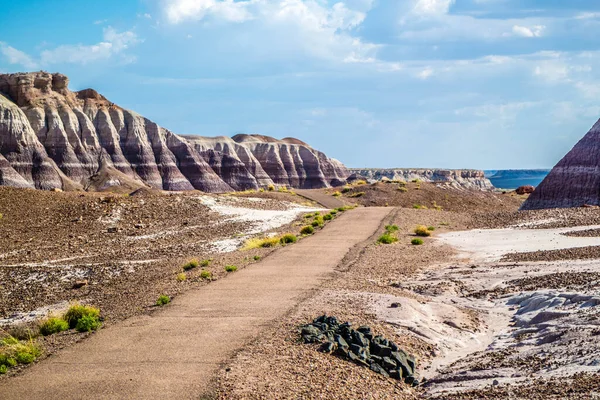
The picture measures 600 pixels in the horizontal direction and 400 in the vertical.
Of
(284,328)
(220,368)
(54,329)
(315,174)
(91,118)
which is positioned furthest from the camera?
(315,174)

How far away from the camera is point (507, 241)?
29453mm

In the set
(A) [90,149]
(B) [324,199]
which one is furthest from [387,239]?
(A) [90,149]

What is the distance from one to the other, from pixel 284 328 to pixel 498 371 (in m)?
4.24

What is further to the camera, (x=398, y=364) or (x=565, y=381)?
(x=398, y=364)

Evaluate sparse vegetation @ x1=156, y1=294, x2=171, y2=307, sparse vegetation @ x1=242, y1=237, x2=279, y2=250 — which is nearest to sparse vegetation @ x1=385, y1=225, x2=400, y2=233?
sparse vegetation @ x1=242, y1=237, x2=279, y2=250

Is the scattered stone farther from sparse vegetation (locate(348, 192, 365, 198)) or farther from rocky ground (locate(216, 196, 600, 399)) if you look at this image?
sparse vegetation (locate(348, 192, 365, 198))

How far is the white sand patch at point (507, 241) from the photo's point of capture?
2619cm

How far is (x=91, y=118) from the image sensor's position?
117688mm

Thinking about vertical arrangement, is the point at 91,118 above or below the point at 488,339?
above

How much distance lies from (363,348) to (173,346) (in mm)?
3481

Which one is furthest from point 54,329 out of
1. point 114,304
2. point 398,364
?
point 398,364

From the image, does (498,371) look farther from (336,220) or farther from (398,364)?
(336,220)

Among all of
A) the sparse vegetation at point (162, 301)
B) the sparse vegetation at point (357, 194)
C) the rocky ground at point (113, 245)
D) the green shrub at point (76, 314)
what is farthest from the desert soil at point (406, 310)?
the sparse vegetation at point (357, 194)

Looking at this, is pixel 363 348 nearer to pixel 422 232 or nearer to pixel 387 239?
pixel 387 239
